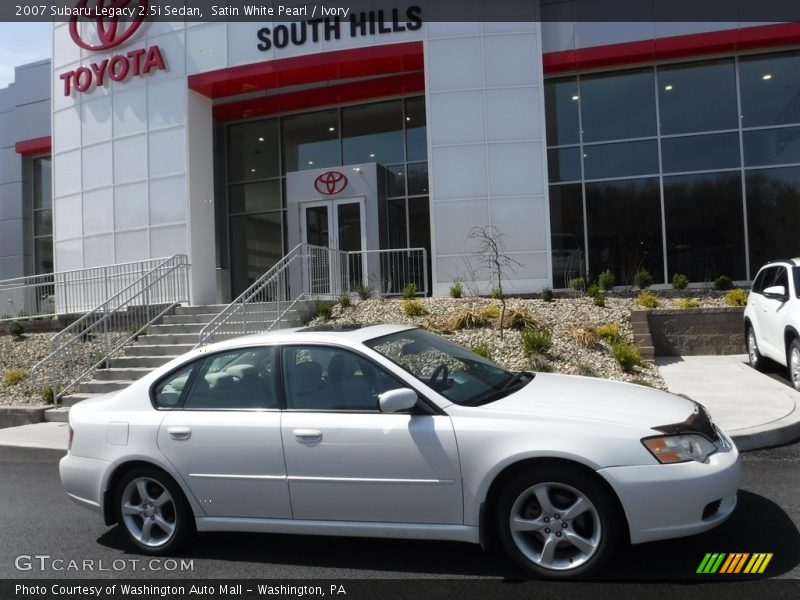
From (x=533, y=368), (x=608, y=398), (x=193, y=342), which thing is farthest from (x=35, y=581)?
(x=193, y=342)

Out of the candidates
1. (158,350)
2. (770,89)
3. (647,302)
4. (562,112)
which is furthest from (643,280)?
(158,350)

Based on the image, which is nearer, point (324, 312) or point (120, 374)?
point (120, 374)

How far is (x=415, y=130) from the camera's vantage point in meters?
18.3

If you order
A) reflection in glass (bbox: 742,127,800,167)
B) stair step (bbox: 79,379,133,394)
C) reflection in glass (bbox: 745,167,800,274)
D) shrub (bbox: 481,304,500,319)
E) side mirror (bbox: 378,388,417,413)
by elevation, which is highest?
reflection in glass (bbox: 742,127,800,167)

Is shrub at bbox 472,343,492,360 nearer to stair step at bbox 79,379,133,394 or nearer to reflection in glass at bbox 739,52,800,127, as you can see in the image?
stair step at bbox 79,379,133,394

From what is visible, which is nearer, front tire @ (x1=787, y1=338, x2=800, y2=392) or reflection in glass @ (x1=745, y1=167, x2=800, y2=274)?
front tire @ (x1=787, y1=338, x2=800, y2=392)

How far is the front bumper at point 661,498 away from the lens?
3510 mm

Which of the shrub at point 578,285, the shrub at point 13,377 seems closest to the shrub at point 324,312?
the shrub at point 578,285

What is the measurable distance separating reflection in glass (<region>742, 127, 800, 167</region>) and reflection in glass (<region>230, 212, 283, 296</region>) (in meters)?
12.7

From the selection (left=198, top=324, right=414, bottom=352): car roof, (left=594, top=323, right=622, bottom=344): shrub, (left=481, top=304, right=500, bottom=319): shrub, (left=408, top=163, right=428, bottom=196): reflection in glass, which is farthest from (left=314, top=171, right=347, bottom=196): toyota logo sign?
(left=198, top=324, right=414, bottom=352): car roof

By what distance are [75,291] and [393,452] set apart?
52.2 feet

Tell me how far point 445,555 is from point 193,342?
9.08 m

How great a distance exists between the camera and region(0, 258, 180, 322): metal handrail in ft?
54.8

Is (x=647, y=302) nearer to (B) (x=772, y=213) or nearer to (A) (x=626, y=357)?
(A) (x=626, y=357)
